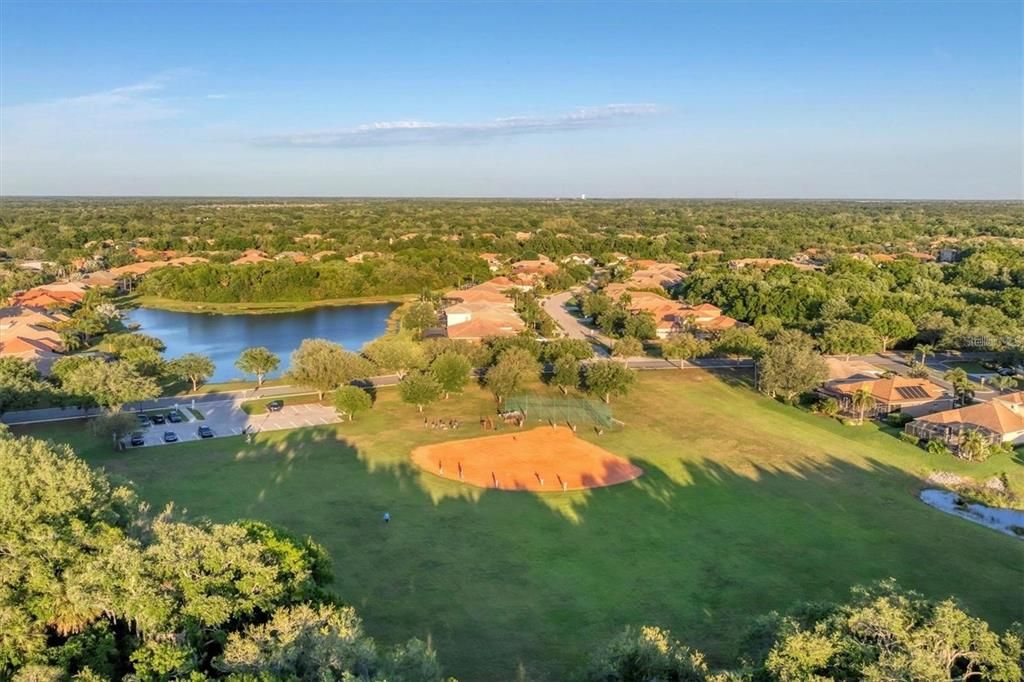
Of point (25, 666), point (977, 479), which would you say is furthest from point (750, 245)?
point (25, 666)

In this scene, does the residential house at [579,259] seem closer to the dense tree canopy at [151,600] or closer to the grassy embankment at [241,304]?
the grassy embankment at [241,304]

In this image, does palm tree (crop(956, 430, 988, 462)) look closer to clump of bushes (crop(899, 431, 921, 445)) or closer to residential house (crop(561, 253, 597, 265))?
clump of bushes (crop(899, 431, 921, 445))

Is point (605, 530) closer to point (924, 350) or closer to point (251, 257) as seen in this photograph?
point (924, 350)

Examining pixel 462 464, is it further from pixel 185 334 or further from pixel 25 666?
pixel 185 334

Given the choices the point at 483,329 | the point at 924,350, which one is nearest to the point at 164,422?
the point at 483,329

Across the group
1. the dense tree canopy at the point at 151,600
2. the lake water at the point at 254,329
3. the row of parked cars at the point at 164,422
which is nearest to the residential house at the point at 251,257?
the lake water at the point at 254,329

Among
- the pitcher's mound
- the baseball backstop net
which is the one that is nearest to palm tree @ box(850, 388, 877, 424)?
the baseball backstop net
